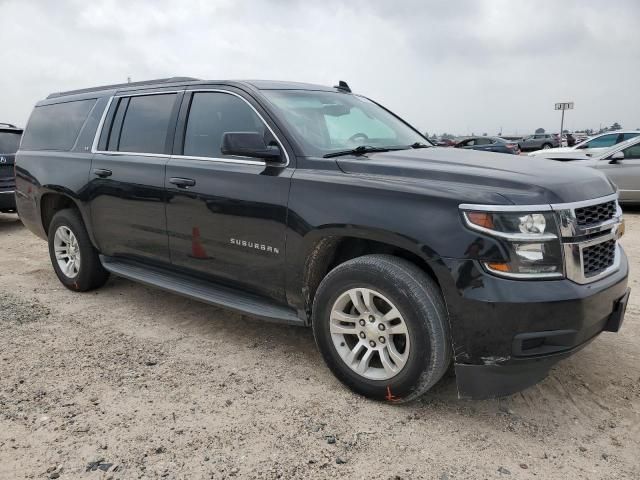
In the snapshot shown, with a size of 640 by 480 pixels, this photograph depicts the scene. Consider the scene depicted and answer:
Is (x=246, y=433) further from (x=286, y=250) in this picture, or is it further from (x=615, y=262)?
(x=615, y=262)

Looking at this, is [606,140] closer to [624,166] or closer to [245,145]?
A: [624,166]

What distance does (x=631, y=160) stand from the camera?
32.2ft

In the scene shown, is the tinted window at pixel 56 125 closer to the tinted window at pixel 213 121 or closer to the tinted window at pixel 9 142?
the tinted window at pixel 213 121

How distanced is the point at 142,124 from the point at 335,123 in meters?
1.63

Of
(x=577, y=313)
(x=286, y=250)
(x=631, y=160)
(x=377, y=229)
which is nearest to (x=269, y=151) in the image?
(x=286, y=250)

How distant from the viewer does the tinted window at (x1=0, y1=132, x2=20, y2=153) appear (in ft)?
28.6

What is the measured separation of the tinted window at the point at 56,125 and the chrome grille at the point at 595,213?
4.10 metres

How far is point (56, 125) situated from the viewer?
519cm

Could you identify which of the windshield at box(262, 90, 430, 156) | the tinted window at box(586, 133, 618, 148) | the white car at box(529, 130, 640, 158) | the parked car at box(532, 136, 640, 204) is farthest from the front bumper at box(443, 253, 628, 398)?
the tinted window at box(586, 133, 618, 148)

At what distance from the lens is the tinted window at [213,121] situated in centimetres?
362

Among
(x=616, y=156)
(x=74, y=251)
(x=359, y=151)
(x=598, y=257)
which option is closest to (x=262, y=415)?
(x=359, y=151)

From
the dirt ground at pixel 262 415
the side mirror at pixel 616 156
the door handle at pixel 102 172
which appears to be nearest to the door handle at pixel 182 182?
the door handle at pixel 102 172

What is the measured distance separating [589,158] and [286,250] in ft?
30.2

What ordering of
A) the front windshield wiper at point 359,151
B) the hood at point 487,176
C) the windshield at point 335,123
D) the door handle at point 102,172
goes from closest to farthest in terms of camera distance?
1. the hood at point 487,176
2. the front windshield wiper at point 359,151
3. the windshield at point 335,123
4. the door handle at point 102,172
